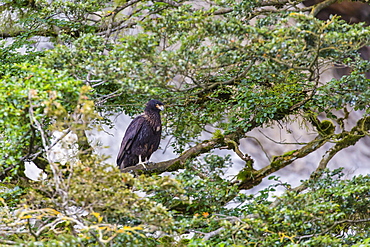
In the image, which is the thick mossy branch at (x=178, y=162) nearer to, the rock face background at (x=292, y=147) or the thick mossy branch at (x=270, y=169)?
the thick mossy branch at (x=270, y=169)

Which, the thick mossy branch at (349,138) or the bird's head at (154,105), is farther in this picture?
the bird's head at (154,105)

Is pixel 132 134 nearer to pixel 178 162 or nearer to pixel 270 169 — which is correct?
pixel 178 162

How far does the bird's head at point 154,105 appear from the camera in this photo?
4.89 meters

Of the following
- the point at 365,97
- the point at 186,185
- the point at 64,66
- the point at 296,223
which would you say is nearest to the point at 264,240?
the point at 296,223

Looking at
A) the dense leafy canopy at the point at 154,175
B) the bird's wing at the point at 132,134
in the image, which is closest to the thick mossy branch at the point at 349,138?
the dense leafy canopy at the point at 154,175

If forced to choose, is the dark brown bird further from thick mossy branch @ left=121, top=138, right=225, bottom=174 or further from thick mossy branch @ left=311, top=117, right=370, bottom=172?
thick mossy branch @ left=311, top=117, right=370, bottom=172

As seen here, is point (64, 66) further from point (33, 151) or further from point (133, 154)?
point (133, 154)

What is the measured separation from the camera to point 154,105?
16.2ft

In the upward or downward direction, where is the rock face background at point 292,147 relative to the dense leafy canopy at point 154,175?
upward

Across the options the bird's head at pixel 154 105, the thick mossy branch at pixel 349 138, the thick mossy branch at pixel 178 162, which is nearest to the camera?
the thick mossy branch at pixel 349 138

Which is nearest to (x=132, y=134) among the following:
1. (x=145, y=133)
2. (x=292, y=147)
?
(x=145, y=133)

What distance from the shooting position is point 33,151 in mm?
3518

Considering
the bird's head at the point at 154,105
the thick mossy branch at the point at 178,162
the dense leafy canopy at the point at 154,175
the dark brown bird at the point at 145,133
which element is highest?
the bird's head at the point at 154,105

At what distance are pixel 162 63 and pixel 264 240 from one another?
4.65ft
